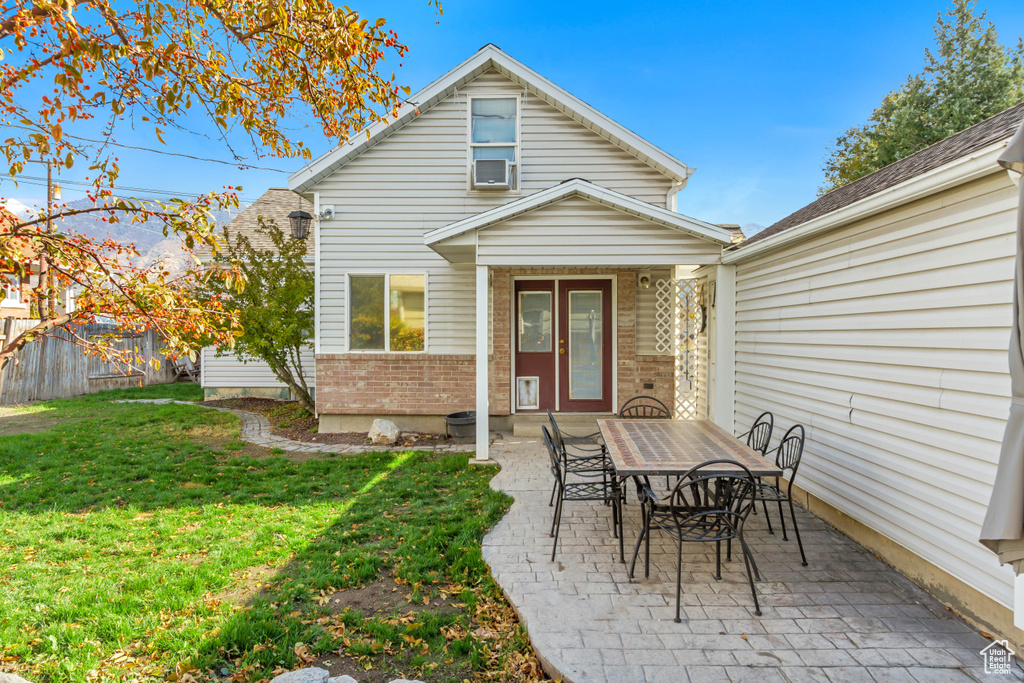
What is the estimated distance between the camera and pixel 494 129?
8.86 m

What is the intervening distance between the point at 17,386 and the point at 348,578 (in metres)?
13.9

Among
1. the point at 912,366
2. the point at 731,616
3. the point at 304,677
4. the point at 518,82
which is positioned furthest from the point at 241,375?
the point at 912,366

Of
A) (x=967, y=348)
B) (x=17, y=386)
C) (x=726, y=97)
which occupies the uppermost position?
(x=726, y=97)

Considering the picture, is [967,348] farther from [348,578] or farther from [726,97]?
[726,97]

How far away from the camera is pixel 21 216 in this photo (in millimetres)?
2752

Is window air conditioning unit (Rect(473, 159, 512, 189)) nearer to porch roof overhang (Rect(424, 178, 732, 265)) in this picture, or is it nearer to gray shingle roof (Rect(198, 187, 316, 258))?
porch roof overhang (Rect(424, 178, 732, 265))

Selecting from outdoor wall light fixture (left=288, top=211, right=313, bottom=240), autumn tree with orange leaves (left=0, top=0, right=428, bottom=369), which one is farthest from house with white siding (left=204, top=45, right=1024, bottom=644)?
outdoor wall light fixture (left=288, top=211, right=313, bottom=240)

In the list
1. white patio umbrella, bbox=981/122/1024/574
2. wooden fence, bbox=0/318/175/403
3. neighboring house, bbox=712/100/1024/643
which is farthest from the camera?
wooden fence, bbox=0/318/175/403

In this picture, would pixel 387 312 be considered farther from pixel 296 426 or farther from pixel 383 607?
pixel 383 607

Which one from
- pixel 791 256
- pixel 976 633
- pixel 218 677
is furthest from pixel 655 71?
pixel 218 677

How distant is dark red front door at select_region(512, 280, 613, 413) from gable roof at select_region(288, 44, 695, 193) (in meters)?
2.44

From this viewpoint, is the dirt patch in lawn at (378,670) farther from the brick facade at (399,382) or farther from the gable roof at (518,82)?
the gable roof at (518,82)

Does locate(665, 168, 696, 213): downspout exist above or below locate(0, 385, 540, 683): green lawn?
above

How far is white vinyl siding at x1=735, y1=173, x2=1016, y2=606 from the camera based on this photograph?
2.98m
